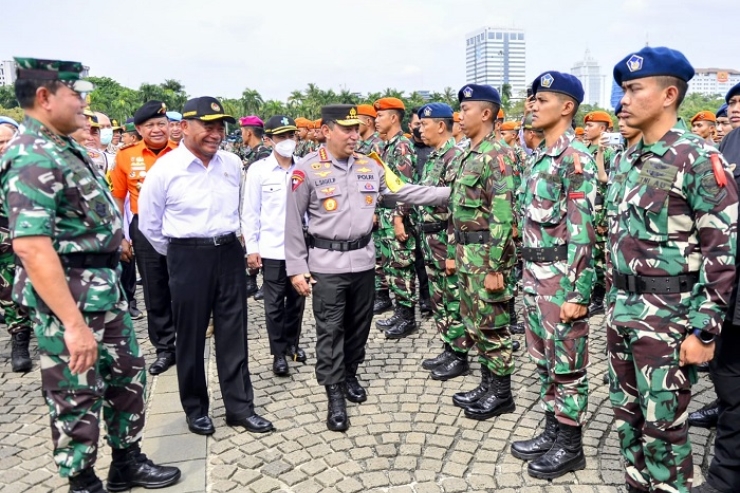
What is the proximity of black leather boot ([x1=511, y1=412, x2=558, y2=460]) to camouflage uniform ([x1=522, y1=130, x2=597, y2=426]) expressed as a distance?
112 mm

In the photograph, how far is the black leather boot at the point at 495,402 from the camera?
4.08m

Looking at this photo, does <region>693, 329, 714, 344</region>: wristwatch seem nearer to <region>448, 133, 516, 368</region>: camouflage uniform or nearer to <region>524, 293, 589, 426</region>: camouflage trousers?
<region>524, 293, 589, 426</region>: camouflage trousers

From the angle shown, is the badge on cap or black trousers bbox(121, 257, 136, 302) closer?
the badge on cap

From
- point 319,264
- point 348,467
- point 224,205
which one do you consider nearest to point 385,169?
point 319,264

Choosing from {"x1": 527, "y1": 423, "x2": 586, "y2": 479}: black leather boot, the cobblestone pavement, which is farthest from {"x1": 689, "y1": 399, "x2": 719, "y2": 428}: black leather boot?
{"x1": 527, "y1": 423, "x2": 586, "y2": 479}: black leather boot

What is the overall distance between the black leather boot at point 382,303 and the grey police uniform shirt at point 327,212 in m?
2.89

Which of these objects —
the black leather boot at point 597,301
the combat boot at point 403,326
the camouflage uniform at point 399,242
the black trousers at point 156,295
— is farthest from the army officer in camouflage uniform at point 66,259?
the black leather boot at point 597,301

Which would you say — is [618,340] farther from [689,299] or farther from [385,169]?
[385,169]

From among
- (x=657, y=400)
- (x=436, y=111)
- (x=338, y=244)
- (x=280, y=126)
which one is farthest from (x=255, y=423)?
(x=436, y=111)

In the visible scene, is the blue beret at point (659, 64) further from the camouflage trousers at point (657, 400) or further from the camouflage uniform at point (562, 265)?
the camouflage trousers at point (657, 400)

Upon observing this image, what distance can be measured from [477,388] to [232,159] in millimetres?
2577

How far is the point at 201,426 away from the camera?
3.92 m

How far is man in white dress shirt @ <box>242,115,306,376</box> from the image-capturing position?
198 inches

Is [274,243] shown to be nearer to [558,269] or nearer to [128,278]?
[558,269]
